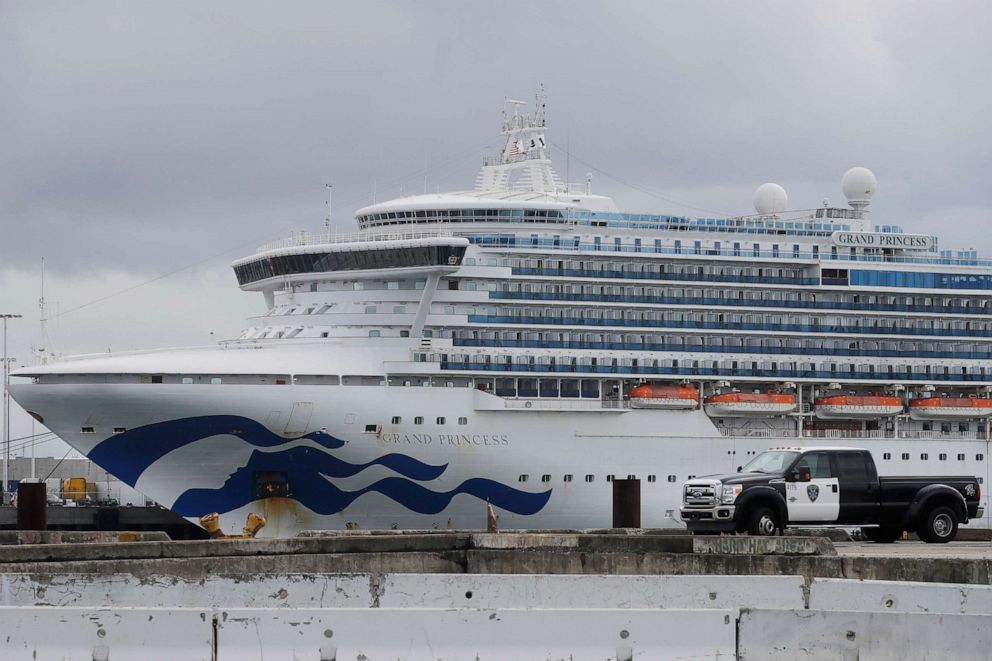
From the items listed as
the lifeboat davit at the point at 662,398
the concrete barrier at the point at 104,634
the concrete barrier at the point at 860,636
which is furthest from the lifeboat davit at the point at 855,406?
the concrete barrier at the point at 104,634

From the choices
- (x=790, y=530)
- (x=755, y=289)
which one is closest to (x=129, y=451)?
(x=755, y=289)

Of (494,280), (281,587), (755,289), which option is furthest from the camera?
(755,289)

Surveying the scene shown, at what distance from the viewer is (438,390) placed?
133 feet

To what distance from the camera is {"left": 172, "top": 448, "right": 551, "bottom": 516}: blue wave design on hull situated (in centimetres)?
3941

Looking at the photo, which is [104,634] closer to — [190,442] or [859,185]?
[190,442]

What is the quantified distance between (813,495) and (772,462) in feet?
2.77

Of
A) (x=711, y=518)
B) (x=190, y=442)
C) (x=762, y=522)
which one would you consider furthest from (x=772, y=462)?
(x=190, y=442)

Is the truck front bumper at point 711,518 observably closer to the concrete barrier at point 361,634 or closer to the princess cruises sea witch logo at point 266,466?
the concrete barrier at point 361,634

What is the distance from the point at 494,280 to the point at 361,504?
262 inches

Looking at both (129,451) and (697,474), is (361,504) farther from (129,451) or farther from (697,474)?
(697,474)

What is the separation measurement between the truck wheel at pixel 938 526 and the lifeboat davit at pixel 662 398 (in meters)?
19.9

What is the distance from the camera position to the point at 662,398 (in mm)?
42938

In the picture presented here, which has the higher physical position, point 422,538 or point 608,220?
point 608,220

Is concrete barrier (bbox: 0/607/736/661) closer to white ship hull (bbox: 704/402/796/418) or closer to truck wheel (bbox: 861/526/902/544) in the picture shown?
truck wheel (bbox: 861/526/902/544)
